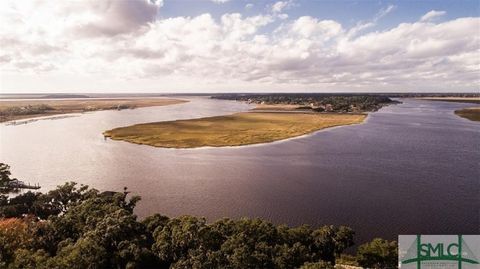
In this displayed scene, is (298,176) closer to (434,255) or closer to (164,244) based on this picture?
(164,244)

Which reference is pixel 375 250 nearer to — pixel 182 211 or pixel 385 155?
pixel 182 211

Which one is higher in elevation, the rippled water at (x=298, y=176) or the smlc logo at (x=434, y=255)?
the smlc logo at (x=434, y=255)

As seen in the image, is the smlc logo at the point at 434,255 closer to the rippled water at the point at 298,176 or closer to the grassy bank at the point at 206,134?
the rippled water at the point at 298,176

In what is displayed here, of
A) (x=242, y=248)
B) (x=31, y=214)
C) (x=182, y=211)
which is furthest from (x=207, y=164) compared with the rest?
(x=242, y=248)

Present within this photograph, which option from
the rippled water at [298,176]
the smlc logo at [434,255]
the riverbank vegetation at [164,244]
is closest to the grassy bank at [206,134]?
the rippled water at [298,176]

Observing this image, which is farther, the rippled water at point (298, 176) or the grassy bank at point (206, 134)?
the grassy bank at point (206, 134)

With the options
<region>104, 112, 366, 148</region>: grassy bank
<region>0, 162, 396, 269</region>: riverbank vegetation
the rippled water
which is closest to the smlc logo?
<region>0, 162, 396, 269</region>: riverbank vegetation
